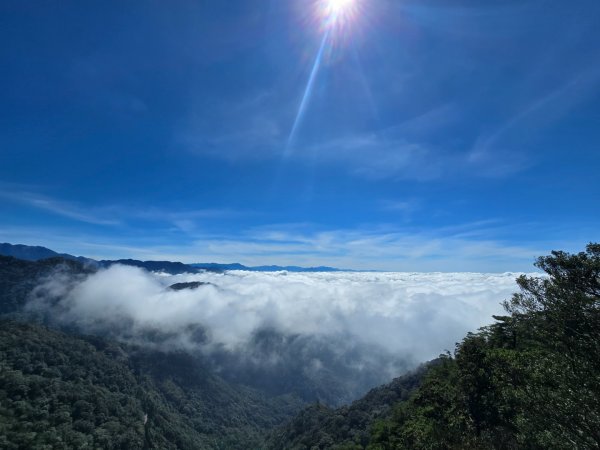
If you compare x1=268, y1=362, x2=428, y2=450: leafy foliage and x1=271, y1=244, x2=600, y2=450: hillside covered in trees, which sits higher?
x1=271, y1=244, x2=600, y2=450: hillside covered in trees

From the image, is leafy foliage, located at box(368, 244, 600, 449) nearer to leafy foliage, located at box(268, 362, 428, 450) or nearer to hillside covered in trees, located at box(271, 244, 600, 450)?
hillside covered in trees, located at box(271, 244, 600, 450)

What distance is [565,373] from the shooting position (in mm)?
21531

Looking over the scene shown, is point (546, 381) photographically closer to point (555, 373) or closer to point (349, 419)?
point (555, 373)

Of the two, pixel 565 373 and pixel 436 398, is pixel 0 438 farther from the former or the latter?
pixel 565 373

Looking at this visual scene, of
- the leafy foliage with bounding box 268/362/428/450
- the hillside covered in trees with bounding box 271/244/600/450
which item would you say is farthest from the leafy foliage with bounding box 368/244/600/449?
the leafy foliage with bounding box 268/362/428/450

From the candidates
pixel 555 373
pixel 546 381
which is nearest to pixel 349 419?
pixel 546 381

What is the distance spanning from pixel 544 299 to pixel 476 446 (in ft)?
45.4

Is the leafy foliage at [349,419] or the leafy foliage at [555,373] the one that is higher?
the leafy foliage at [555,373]

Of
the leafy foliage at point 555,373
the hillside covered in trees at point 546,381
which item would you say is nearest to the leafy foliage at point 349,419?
the hillside covered in trees at point 546,381

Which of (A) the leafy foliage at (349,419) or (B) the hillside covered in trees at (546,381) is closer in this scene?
(B) the hillside covered in trees at (546,381)

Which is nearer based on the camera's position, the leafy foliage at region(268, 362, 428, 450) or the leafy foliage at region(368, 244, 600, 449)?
the leafy foliage at region(368, 244, 600, 449)

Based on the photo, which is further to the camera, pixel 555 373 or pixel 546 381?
pixel 546 381

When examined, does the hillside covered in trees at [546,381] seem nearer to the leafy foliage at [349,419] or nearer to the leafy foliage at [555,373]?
the leafy foliage at [555,373]

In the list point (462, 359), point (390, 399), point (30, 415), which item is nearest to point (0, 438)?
point (30, 415)
